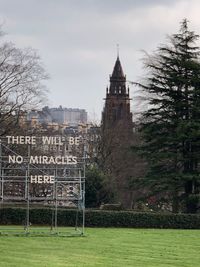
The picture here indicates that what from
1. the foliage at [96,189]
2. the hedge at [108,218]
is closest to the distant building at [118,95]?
the foliage at [96,189]

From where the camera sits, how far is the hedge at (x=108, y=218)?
37.9 m

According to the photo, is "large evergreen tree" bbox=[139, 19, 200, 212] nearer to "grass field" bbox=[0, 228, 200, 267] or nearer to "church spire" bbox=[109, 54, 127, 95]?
"grass field" bbox=[0, 228, 200, 267]

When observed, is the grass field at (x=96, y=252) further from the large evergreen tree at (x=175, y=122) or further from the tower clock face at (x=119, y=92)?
the tower clock face at (x=119, y=92)

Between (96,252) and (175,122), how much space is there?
2642 centimetres

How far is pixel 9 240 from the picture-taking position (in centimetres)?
2553

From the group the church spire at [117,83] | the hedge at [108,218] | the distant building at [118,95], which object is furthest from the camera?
the church spire at [117,83]

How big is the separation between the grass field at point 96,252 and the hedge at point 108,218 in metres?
9.66

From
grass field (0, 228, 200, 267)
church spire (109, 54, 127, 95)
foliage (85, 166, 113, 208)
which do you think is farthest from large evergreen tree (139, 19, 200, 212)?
church spire (109, 54, 127, 95)

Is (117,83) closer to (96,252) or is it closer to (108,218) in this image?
(108,218)

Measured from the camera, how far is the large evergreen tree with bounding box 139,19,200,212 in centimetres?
4616

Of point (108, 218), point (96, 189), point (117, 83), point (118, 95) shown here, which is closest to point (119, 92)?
point (117, 83)

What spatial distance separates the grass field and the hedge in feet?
31.7

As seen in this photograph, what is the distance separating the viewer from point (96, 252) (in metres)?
21.1

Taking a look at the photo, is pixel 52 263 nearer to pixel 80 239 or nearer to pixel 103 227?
pixel 80 239
